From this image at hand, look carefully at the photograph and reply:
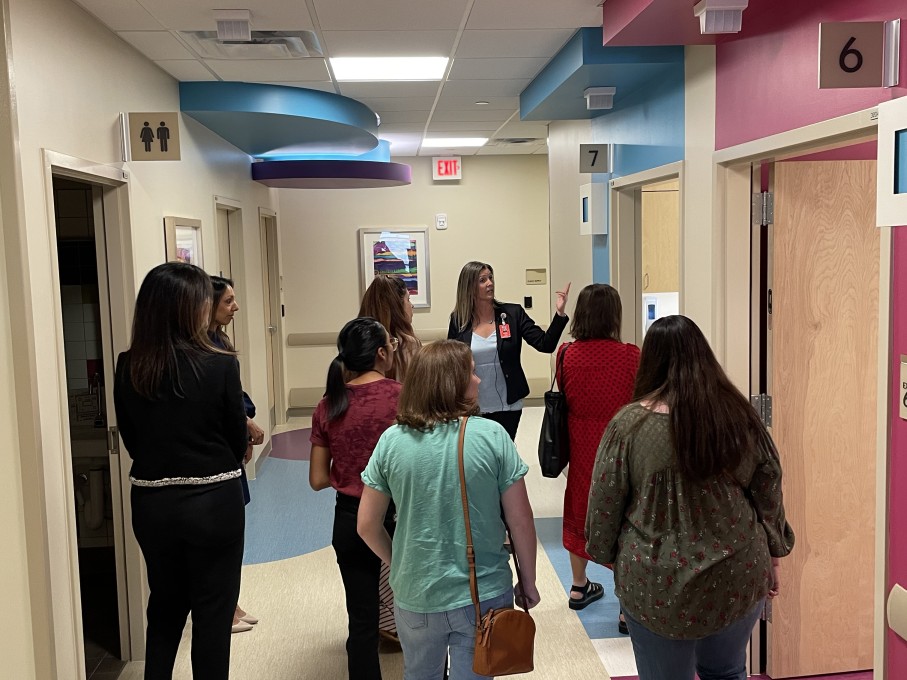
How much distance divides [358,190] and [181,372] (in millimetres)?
6831

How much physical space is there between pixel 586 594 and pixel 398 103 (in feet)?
11.5

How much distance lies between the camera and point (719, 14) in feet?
8.40

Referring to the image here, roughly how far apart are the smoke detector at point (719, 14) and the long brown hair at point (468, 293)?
174 centimetres

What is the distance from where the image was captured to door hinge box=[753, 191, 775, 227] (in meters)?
2.99

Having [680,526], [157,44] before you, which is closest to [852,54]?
[680,526]

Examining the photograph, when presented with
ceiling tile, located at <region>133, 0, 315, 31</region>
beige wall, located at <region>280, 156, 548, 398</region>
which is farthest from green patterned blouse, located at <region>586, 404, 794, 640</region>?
beige wall, located at <region>280, 156, 548, 398</region>

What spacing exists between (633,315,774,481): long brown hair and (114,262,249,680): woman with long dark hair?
3.91ft

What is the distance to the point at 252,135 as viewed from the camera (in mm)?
5613

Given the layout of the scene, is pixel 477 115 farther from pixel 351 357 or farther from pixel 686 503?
pixel 686 503

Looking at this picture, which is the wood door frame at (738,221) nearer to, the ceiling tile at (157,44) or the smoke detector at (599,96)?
the smoke detector at (599,96)

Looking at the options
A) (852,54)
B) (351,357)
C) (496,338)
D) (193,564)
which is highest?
(852,54)

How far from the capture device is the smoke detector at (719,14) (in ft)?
8.27

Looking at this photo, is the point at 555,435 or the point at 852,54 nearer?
the point at 852,54

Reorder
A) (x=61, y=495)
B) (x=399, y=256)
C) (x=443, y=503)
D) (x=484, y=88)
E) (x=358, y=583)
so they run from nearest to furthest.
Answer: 1. (x=443, y=503)
2. (x=358, y=583)
3. (x=61, y=495)
4. (x=484, y=88)
5. (x=399, y=256)
